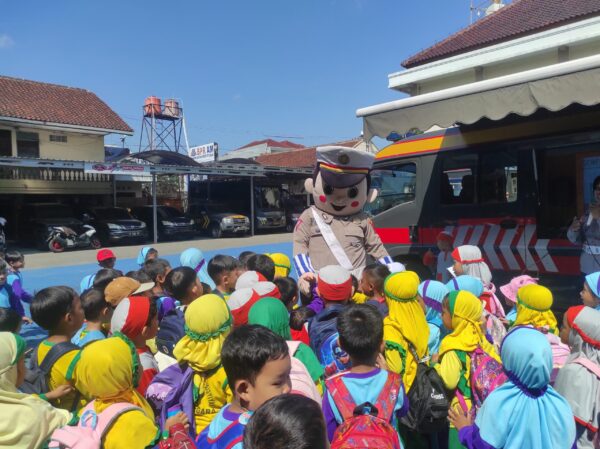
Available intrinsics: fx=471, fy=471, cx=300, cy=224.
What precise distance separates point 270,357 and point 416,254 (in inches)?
189

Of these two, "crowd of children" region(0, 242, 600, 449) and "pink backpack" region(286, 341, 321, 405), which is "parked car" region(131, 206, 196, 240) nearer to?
"crowd of children" region(0, 242, 600, 449)

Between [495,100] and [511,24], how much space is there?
12237mm

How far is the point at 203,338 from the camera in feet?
6.89

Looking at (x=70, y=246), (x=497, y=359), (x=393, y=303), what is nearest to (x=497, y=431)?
(x=497, y=359)

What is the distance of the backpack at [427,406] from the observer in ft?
7.55

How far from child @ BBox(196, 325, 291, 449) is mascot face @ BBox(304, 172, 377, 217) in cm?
289

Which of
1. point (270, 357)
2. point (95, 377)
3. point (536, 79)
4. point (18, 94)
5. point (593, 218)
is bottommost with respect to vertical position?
point (95, 377)

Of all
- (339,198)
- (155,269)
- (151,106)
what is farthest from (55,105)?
(339,198)

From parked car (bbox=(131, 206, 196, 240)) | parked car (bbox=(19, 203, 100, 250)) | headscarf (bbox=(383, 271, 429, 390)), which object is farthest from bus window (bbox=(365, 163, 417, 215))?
parked car (bbox=(131, 206, 196, 240))

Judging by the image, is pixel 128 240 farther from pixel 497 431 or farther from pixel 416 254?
pixel 497 431

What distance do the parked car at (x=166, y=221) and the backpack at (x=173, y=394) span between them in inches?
682

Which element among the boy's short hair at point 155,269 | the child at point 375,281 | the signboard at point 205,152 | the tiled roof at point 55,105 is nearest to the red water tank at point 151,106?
the signboard at point 205,152

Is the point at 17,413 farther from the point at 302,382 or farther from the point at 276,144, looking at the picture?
the point at 276,144

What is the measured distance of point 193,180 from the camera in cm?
2516
